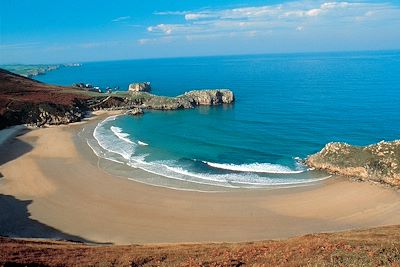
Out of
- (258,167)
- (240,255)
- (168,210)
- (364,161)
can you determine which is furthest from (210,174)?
(240,255)

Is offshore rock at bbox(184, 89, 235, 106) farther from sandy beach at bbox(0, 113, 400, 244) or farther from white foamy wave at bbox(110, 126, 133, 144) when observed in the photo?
sandy beach at bbox(0, 113, 400, 244)

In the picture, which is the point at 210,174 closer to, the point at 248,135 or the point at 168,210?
the point at 168,210

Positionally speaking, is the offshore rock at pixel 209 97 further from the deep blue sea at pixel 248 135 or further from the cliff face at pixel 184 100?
the deep blue sea at pixel 248 135

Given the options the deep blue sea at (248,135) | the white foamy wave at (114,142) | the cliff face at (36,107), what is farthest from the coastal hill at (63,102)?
the white foamy wave at (114,142)

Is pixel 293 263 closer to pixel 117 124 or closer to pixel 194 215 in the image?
pixel 194 215

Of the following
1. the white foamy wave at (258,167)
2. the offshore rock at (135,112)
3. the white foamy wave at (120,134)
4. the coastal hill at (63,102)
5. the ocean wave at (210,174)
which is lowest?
the ocean wave at (210,174)

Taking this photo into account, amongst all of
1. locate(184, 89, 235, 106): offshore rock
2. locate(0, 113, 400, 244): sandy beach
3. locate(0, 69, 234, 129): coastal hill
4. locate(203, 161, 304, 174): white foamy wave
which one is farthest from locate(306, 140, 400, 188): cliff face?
locate(184, 89, 235, 106): offshore rock

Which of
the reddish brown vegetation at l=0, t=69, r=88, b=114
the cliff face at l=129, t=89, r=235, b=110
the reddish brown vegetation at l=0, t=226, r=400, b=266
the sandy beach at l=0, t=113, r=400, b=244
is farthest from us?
the cliff face at l=129, t=89, r=235, b=110
